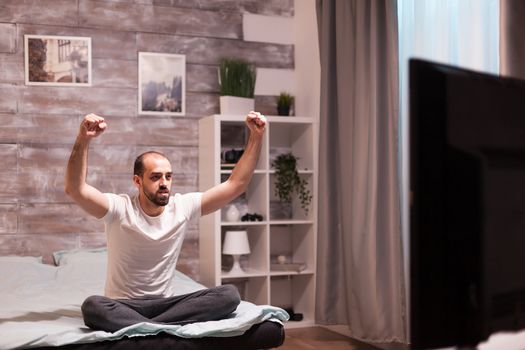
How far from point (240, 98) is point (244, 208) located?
806 millimetres

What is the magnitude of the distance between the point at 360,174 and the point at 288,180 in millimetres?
855

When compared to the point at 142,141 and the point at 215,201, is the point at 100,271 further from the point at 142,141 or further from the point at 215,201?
the point at 215,201

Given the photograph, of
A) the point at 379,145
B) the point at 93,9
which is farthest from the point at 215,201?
the point at 93,9

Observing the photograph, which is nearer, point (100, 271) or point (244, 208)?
point (100, 271)

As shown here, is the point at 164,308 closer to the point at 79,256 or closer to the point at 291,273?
the point at 79,256

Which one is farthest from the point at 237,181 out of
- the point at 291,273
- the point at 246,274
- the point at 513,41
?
the point at 291,273

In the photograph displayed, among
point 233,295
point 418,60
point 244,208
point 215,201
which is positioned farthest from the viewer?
point 244,208

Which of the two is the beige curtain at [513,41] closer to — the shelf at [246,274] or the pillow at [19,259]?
the shelf at [246,274]

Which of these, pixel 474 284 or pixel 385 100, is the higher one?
pixel 385 100

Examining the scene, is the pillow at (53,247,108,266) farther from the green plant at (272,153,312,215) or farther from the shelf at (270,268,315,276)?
the green plant at (272,153,312,215)

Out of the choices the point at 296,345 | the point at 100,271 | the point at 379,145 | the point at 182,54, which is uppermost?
the point at 182,54

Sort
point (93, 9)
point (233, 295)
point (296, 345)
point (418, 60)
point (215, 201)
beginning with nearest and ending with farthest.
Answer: point (418, 60) → point (233, 295) → point (215, 201) → point (296, 345) → point (93, 9)

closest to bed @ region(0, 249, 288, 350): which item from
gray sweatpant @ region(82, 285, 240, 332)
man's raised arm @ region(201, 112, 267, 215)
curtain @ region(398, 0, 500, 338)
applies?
gray sweatpant @ region(82, 285, 240, 332)

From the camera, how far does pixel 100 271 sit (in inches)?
165
